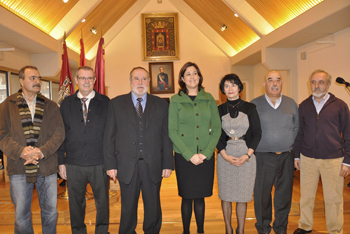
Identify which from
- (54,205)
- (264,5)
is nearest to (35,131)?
(54,205)

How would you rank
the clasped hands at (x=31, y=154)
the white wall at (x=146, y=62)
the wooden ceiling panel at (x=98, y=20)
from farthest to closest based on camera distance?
the white wall at (x=146, y=62) < the wooden ceiling panel at (x=98, y=20) < the clasped hands at (x=31, y=154)

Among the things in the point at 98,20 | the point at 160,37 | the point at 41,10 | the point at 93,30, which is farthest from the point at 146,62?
the point at 41,10

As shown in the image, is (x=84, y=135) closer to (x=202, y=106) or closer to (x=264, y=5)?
(x=202, y=106)

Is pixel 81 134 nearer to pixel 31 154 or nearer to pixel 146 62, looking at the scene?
pixel 31 154

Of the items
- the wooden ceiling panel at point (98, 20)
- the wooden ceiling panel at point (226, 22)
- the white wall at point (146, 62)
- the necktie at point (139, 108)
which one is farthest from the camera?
the white wall at point (146, 62)

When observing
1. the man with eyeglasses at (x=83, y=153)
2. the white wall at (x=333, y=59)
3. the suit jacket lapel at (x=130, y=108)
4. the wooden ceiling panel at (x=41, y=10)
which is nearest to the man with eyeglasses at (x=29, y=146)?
the man with eyeglasses at (x=83, y=153)

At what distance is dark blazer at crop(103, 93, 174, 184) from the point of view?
2.37m

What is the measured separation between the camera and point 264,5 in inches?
224

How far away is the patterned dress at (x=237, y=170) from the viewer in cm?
253

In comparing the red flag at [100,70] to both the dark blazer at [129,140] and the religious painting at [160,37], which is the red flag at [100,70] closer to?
the dark blazer at [129,140]

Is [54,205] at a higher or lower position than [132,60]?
lower

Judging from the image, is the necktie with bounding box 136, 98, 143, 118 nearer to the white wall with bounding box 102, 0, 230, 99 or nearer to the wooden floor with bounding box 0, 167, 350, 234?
the wooden floor with bounding box 0, 167, 350, 234

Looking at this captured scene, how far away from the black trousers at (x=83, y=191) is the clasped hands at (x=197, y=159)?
84 centimetres

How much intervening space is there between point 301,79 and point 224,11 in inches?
105
